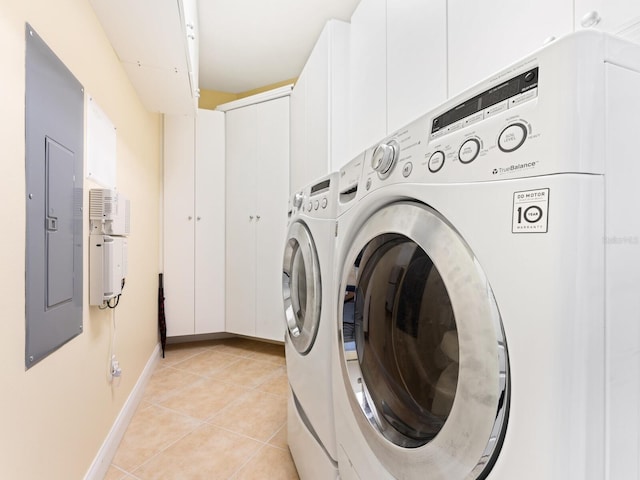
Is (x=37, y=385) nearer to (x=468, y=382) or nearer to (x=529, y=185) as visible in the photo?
(x=468, y=382)

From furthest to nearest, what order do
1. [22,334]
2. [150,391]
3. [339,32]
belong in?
[150,391] < [339,32] < [22,334]

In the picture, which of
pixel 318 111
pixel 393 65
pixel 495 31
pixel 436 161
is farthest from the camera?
pixel 318 111

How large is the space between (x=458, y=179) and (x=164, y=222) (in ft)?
8.78

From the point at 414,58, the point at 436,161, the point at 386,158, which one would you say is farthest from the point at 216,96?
the point at 436,161

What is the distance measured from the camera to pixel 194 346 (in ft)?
9.18

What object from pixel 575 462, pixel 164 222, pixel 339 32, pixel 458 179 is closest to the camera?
pixel 575 462

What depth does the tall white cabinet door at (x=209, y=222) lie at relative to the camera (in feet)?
8.98

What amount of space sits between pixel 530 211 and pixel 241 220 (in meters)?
2.57

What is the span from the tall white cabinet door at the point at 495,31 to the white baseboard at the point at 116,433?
187 cm

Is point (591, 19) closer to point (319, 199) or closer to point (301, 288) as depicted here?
point (319, 199)

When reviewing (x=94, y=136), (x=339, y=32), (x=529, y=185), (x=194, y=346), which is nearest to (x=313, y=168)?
(x=339, y=32)

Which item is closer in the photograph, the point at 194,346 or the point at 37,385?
the point at 37,385

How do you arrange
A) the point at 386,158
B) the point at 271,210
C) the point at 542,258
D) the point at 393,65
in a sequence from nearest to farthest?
the point at 542,258, the point at 386,158, the point at 393,65, the point at 271,210

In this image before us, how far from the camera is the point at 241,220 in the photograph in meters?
2.74
